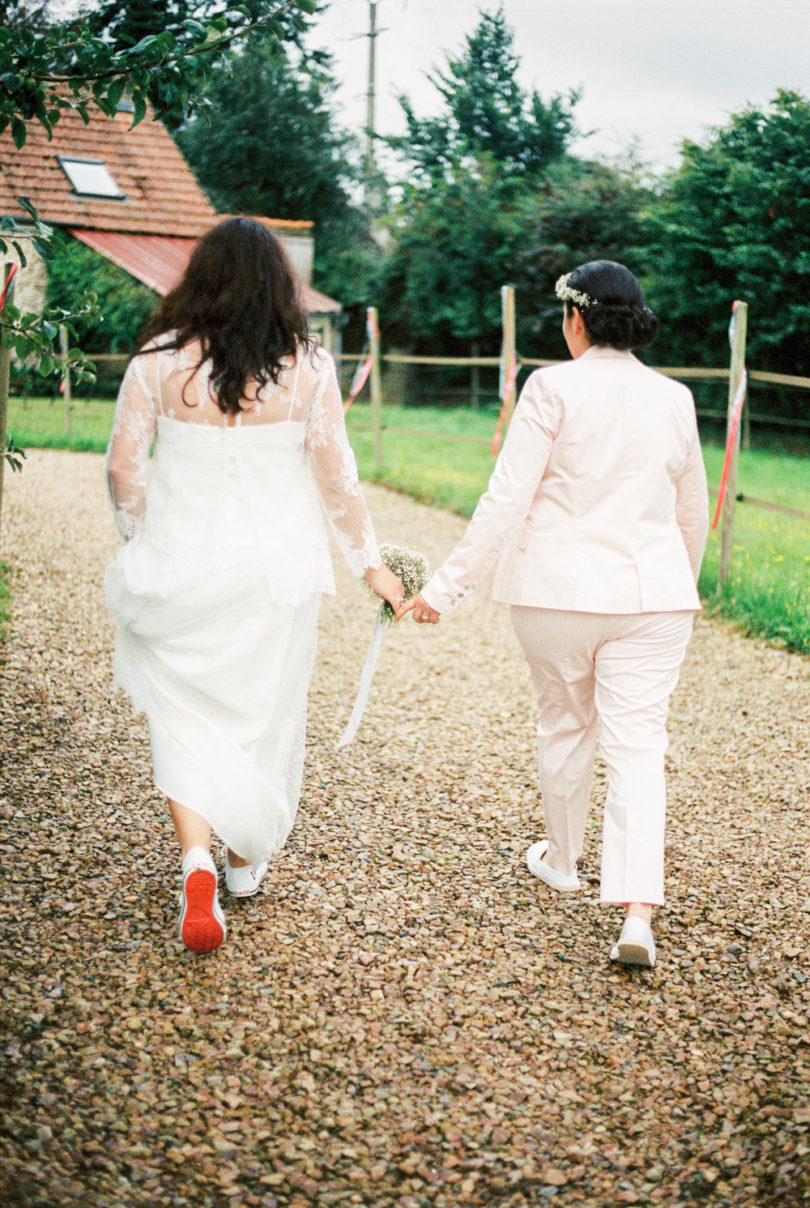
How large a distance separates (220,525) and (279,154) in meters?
34.5

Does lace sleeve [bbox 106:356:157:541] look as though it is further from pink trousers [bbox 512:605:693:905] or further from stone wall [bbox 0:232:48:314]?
stone wall [bbox 0:232:48:314]

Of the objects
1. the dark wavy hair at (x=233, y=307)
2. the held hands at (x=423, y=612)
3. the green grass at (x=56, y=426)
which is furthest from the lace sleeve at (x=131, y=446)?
the green grass at (x=56, y=426)

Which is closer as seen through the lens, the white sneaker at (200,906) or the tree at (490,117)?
the white sneaker at (200,906)

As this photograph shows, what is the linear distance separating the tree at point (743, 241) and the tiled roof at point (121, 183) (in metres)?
8.20

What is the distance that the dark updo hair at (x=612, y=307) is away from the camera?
2.99 m

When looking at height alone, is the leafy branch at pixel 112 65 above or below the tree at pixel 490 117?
below

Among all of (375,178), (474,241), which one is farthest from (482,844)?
(375,178)

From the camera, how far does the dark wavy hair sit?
283 cm

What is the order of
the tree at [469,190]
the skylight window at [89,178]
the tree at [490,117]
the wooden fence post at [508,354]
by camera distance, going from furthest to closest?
the tree at [490,117] < the tree at [469,190] < the skylight window at [89,178] < the wooden fence post at [508,354]

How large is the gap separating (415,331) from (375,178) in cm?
900

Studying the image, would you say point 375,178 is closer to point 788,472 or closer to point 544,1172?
point 788,472

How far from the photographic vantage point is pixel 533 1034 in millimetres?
2732

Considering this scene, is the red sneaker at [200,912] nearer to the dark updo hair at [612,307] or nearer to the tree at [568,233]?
the dark updo hair at [612,307]

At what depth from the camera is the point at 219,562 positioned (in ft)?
9.54
